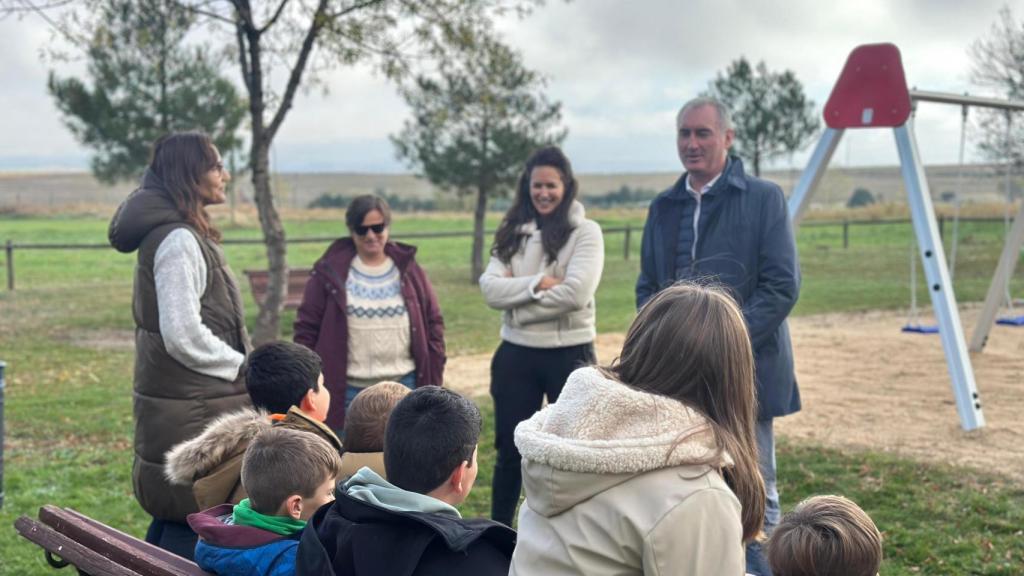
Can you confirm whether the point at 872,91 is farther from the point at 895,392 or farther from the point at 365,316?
the point at 365,316

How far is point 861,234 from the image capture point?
3253 centimetres

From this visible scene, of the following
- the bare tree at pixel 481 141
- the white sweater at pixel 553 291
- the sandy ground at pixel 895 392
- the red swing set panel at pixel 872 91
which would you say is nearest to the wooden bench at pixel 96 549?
the white sweater at pixel 553 291

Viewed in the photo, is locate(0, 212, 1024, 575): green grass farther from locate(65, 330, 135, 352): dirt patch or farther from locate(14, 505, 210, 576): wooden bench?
locate(14, 505, 210, 576): wooden bench

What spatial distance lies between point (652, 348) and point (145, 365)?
2622 millimetres

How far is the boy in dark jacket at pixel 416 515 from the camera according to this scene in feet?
7.26

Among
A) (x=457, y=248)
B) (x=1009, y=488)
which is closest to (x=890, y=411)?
(x=1009, y=488)

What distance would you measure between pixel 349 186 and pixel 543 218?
9015 centimetres

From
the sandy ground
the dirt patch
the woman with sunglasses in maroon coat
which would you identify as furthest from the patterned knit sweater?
the dirt patch

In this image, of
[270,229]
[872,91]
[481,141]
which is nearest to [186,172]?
[872,91]

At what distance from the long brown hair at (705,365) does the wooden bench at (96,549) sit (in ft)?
4.62

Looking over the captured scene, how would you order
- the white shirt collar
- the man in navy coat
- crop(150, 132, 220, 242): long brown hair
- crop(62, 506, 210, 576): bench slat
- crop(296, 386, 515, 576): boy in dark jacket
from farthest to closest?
the white shirt collar, the man in navy coat, crop(150, 132, 220, 242): long brown hair, crop(62, 506, 210, 576): bench slat, crop(296, 386, 515, 576): boy in dark jacket

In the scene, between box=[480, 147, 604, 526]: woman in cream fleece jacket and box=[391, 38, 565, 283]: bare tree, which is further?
box=[391, 38, 565, 283]: bare tree

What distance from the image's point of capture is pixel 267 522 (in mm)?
2668

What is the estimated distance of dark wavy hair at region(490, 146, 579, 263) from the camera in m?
4.83
